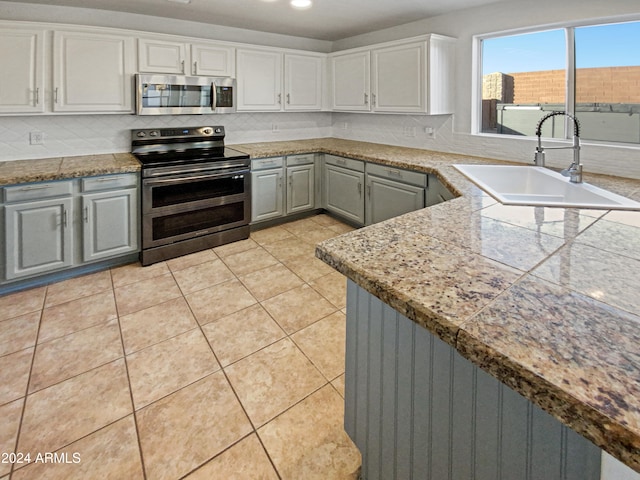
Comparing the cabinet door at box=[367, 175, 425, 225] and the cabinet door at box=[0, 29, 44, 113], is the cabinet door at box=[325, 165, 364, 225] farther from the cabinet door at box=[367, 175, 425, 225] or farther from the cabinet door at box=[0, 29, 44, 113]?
the cabinet door at box=[0, 29, 44, 113]

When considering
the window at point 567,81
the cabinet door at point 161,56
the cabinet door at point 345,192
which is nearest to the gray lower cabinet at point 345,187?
the cabinet door at point 345,192

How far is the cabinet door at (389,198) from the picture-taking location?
10.5 ft

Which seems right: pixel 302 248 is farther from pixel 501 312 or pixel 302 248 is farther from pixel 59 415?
pixel 501 312

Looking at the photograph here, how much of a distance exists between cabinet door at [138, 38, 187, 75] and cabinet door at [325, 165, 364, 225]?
1846 mm

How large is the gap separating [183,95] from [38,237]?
1.76 metres

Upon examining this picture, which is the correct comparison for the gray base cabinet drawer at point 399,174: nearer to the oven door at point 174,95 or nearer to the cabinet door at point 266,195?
the cabinet door at point 266,195

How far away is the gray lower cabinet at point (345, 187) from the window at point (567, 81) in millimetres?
1352

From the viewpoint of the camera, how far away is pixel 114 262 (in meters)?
3.26

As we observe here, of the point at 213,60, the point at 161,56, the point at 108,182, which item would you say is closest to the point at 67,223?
the point at 108,182

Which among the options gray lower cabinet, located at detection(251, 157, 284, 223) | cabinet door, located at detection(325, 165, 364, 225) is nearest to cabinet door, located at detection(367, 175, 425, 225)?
cabinet door, located at detection(325, 165, 364, 225)

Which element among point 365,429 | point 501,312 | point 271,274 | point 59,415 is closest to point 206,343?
point 59,415

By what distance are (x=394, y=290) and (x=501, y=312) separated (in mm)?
240

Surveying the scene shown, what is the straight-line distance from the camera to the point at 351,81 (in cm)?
428

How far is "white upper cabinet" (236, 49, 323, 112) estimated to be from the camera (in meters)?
3.98
